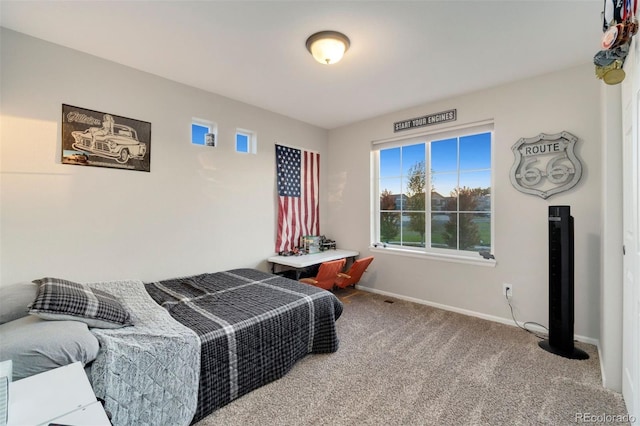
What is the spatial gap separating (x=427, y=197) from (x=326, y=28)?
253 centimetres

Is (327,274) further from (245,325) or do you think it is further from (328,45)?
(328,45)

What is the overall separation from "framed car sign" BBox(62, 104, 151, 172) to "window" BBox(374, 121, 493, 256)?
10.3ft

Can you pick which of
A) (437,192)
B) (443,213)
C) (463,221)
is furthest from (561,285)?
(437,192)

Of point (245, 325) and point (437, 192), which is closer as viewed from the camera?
point (245, 325)

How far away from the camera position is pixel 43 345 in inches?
54.1

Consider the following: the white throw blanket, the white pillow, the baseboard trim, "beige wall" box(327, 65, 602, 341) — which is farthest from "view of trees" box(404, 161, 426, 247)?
the white pillow

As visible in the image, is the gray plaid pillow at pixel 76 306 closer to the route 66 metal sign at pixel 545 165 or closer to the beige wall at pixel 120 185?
the beige wall at pixel 120 185

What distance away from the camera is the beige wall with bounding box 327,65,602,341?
2650 mm

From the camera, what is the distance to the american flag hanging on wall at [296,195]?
164 inches

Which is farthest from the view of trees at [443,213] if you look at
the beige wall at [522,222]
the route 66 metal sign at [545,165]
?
the route 66 metal sign at [545,165]

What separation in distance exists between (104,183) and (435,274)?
12.7ft

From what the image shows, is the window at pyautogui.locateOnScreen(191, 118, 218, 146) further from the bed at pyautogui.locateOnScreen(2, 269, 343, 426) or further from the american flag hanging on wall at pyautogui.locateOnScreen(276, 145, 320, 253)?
the bed at pyautogui.locateOnScreen(2, 269, 343, 426)

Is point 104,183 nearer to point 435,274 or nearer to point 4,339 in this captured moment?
point 4,339

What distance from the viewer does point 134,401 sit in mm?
1499
